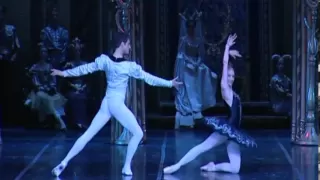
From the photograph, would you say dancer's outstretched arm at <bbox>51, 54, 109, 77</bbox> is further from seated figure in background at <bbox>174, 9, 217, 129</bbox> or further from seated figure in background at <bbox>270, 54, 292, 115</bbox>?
seated figure in background at <bbox>270, 54, 292, 115</bbox>

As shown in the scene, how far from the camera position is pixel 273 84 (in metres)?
18.3

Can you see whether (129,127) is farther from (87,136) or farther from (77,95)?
(77,95)

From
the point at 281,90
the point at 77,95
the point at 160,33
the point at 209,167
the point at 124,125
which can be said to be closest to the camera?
the point at 124,125

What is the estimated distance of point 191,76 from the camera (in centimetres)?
1811

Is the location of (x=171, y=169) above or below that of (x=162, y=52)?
below

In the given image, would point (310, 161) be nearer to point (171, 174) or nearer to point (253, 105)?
point (171, 174)

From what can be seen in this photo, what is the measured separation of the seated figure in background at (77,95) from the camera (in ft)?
58.5

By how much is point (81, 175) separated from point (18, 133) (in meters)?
6.67

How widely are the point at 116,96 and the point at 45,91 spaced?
23.5 feet

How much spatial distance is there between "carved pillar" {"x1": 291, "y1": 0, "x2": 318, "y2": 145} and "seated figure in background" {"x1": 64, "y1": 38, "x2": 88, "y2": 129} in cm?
512

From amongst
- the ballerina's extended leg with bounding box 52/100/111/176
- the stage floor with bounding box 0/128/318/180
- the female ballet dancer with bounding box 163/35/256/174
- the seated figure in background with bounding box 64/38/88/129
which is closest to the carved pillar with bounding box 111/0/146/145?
the stage floor with bounding box 0/128/318/180

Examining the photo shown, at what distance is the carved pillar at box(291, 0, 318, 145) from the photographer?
1492cm

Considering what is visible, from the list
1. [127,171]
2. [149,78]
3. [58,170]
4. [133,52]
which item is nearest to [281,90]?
[133,52]

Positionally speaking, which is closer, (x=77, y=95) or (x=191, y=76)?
(x=77, y=95)
